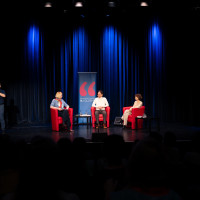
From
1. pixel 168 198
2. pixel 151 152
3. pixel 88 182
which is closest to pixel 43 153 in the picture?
pixel 151 152

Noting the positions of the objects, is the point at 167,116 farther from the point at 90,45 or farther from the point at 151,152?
the point at 151,152

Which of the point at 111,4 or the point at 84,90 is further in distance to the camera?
the point at 84,90

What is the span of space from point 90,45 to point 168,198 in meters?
7.63

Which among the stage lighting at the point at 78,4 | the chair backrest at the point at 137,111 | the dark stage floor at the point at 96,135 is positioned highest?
the stage lighting at the point at 78,4

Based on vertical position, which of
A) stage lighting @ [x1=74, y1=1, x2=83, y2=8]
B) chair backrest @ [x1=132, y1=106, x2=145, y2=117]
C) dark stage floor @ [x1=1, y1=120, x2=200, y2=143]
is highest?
stage lighting @ [x1=74, y1=1, x2=83, y2=8]

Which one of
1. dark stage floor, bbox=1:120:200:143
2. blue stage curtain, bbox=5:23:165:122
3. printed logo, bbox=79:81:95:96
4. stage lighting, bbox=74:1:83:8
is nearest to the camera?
dark stage floor, bbox=1:120:200:143

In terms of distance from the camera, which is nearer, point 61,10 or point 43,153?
point 43,153

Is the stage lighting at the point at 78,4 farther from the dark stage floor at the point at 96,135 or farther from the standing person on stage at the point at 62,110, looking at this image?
the dark stage floor at the point at 96,135

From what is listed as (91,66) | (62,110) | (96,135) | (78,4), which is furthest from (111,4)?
(96,135)

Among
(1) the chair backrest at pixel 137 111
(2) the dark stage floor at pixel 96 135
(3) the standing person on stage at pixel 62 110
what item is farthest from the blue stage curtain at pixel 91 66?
(2) the dark stage floor at pixel 96 135

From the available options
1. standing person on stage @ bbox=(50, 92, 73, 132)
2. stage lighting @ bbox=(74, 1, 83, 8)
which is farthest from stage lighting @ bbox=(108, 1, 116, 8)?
standing person on stage @ bbox=(50, 92, 73, 132)

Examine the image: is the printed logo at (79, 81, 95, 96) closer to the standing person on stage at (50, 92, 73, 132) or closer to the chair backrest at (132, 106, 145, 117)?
the standing person on stage at (50, 92, 73, 132)

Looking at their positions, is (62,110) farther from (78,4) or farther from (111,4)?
→ (111,4)

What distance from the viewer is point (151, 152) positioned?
90 centimetres
